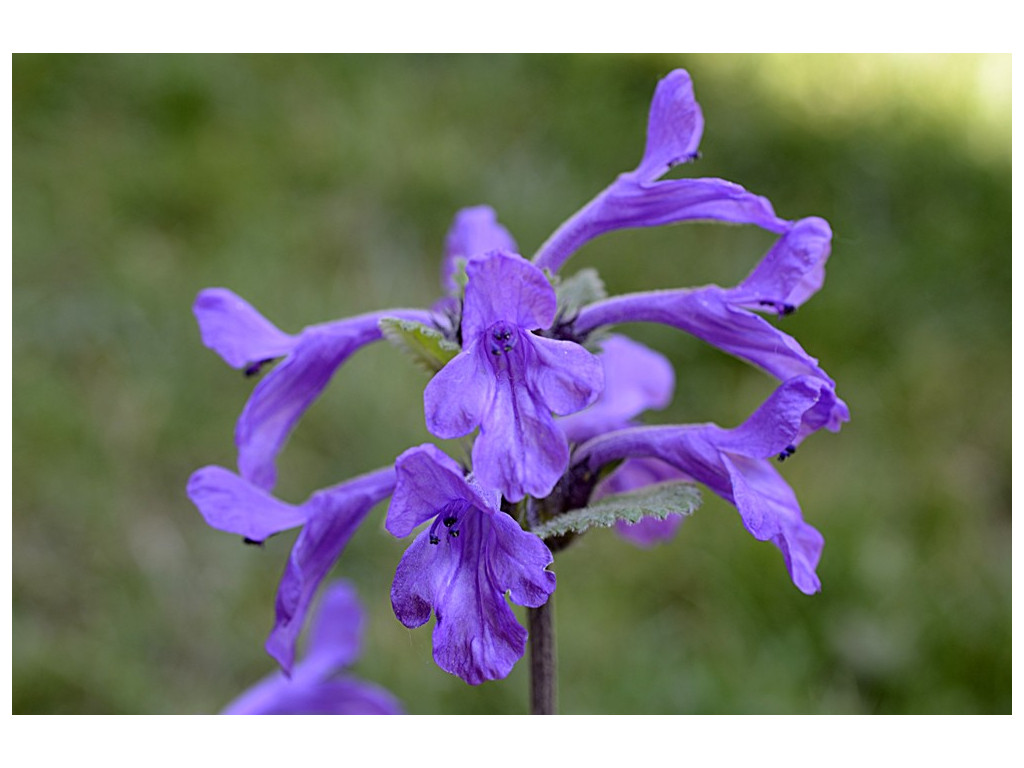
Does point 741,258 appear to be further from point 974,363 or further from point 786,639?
point 786,639

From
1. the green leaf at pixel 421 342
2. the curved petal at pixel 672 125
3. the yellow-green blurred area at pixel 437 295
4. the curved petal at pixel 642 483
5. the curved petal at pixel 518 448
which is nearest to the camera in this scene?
the curved petal at pixel 518 448

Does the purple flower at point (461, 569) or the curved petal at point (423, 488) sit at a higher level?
the curved petal at point (423, 488)

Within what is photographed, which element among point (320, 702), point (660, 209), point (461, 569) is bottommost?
point (320, 702)

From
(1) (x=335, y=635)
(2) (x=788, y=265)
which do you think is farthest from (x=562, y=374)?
(1) (x=335, y=635)

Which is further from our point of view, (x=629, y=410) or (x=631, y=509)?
(x=629, y=410)

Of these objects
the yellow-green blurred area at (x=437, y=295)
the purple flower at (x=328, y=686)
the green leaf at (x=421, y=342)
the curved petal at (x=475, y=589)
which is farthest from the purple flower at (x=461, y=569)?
the yellow-green blurred area at (x=437, y=295)

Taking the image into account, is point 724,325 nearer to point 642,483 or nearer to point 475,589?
point 642,483

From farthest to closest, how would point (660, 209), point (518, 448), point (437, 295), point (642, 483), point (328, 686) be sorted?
point (437, 295), point (328, 686), point (642, 483), point (660, 209), point (518, 448)

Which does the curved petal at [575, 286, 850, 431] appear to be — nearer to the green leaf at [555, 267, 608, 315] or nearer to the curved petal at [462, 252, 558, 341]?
the green leaf at [555, 267, 608, 315]

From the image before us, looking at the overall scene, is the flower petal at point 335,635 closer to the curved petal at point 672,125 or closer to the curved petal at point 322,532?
the curved petal at point 322,532
